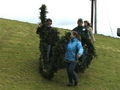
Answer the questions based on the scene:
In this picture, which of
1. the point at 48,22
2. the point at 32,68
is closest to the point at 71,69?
the point at 48,22

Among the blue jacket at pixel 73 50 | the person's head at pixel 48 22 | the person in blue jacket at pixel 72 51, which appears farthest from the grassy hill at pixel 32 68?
the person's head at pixel 48 22

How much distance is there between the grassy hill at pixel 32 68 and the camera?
1472cm

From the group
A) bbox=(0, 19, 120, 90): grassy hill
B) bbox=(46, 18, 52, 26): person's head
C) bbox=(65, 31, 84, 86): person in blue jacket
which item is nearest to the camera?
bbox=(65, 31, 84, 86): person in blue jacket

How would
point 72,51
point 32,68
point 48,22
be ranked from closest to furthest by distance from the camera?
point 72,51 < point 48,22 < point 32,68

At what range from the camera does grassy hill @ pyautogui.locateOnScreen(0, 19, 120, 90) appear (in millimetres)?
14716

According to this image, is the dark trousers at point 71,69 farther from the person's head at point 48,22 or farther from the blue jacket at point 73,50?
the person's head at point 48,22

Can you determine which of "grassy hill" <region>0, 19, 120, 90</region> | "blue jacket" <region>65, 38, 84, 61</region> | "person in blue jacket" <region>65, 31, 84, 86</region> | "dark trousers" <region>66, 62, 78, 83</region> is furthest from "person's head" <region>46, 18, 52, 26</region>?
"dark trousers" <region>66, 62, 78, 83</region>

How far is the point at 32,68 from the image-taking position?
16266 millimetres

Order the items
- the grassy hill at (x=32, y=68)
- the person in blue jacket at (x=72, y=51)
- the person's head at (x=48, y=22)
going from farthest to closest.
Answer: the person's head at (x=48, y=22)
the grassy hill at (x=32, y=68)
the person in blue jacket at (x=72, y=51)

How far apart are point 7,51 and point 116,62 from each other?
4.98 meters

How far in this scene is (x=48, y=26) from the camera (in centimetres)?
1568

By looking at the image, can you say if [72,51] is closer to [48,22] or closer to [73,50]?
[73,50]

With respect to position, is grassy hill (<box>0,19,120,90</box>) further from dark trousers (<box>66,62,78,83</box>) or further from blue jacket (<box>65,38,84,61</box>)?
blue jacket (<box>65,38,84,61</box>)

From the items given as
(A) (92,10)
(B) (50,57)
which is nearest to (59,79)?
(B) (50,57)
